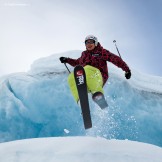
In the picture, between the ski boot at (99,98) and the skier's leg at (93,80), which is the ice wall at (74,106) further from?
the ski boot at (99,98)

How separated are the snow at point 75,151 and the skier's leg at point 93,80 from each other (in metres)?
1.65

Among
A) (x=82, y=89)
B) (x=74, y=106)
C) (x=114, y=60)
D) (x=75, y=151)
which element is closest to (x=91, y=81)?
(x=82, y=89)

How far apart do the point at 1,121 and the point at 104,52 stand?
6186 millimetres

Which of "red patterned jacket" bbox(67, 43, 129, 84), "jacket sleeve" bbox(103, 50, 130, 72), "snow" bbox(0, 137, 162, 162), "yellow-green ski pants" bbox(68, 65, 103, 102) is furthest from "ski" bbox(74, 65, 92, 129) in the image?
"snow" bbox(0, 137, 162, 162)

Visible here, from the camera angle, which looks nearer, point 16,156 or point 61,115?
point 16,156

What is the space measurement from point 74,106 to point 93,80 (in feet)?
21.0

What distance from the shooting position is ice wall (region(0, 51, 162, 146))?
445 inches

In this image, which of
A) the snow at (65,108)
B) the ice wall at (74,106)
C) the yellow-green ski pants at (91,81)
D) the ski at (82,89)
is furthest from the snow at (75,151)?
the ice wall at (74,106)

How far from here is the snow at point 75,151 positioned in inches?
118

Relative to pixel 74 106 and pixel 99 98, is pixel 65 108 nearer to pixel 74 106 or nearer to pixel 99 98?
pixel 74 106

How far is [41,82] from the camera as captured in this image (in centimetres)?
1152

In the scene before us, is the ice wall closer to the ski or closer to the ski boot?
the ski boot

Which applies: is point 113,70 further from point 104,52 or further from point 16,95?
point 104,52

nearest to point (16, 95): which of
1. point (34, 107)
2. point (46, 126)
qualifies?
point (34, 107)
